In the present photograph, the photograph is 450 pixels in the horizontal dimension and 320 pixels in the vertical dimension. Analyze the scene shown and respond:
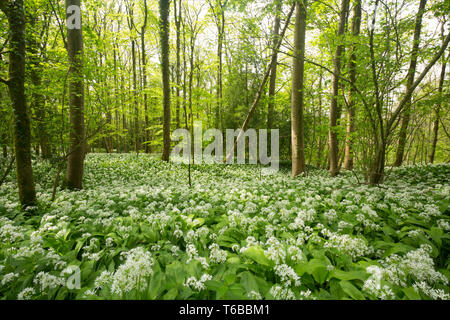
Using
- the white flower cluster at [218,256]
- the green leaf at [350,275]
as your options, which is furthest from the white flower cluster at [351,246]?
the white flower cluster at [218,256]

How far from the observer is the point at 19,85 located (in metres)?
3.25

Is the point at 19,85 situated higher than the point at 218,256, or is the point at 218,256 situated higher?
the point at 19,85

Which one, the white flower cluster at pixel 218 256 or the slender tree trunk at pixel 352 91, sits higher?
the slender tree trunk at pixel 352 91

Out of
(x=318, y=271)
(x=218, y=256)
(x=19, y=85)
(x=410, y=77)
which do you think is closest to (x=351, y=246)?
(x=318, y=271)

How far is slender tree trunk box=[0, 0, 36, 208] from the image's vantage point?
3176mm

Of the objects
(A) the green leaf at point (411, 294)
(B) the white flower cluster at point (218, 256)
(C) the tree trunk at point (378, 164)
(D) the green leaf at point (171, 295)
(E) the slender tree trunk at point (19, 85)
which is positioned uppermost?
(E) the slender tree trunk at point (19, 85)

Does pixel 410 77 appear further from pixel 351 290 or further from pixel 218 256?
pixel 218 256

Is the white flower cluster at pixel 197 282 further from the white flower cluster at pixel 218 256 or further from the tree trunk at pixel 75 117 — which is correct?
the tree trunk at pixel 75 117

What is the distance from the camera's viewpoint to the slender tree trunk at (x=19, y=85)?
3.18m

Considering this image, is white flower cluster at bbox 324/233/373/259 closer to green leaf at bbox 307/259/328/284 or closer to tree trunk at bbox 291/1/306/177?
green leaf at bbox 307/259/328/284

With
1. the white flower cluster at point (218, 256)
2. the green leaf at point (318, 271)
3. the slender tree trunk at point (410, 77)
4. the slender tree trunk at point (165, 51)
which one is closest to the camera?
the green leaf at point (318, 271)

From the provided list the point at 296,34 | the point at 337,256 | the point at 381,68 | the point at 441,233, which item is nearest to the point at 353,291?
the point at 337,256

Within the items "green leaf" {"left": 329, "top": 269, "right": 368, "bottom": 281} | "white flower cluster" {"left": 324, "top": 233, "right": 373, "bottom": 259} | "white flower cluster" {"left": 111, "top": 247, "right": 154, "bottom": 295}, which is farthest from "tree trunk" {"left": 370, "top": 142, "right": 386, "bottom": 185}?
"white flower cluster" {"left": 111, "top": 247, "right": 154, "bottom": 295}
